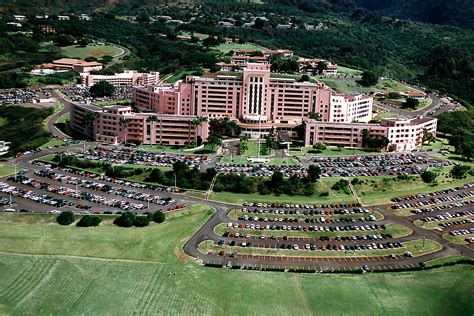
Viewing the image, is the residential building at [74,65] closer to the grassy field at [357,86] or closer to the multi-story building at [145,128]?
the grassy field at [357,86]

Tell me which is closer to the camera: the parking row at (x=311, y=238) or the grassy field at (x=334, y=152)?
the parking row at (x=311, y=238)

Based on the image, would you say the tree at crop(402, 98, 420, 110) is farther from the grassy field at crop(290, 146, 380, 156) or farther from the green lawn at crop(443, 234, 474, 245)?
the green lawn at crop(443, 234, 474, 245)

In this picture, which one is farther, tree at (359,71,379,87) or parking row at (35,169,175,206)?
tree at (359,71,379,87)

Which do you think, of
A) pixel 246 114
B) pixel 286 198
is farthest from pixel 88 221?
pixel 246 114

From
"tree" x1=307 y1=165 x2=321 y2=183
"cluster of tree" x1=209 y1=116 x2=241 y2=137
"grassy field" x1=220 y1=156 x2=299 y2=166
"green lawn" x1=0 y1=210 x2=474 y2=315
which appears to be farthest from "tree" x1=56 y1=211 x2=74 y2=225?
"cluster of tree" x1=209 y1=116 x2=241 y2=137

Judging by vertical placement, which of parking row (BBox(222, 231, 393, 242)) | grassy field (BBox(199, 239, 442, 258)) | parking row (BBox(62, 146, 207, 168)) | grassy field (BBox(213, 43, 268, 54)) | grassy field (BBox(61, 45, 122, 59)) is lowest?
grassy field (BBox(199, 239, 442, 258))

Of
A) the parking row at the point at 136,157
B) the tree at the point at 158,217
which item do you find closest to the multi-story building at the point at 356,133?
the parking row at the point at 136,157

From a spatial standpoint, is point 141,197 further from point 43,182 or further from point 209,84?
point 209,84
